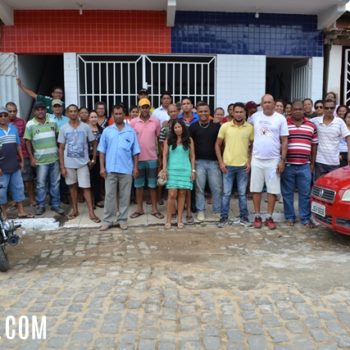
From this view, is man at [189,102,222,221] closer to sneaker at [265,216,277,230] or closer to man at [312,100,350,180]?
sneaker at [265,216,277,230]

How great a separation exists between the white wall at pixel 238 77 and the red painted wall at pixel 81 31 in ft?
4.93

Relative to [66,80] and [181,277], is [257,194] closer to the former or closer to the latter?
[181,277]

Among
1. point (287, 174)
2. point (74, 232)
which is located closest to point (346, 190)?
point (287, 174)

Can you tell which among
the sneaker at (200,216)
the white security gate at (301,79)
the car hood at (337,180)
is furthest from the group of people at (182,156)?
the white security gate at (301,79)

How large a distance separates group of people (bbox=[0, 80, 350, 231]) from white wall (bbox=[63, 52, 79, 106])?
1954 mm

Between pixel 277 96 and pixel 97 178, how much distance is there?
6183 mm

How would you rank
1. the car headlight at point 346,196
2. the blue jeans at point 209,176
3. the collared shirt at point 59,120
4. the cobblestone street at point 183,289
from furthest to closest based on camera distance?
1. the collared shirt at point 59,120
2. the blue jeans at point 209,176
3. the car headlight at point 346,196
4. the cobblestone street at point 183,289

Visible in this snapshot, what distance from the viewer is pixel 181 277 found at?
4.82m

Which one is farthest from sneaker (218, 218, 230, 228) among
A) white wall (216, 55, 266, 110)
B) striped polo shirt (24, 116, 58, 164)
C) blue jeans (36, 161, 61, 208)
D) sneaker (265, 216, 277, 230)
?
white wall (216, 55, 266, 110)

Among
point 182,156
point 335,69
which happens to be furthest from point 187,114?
point 335,69

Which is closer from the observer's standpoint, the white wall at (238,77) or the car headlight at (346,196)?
the car headlight at (346,196)

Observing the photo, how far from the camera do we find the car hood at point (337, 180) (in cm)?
584

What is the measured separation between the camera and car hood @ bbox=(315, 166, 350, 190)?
5843 mm

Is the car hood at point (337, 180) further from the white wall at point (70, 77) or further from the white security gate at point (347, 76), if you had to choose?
the white wall at point (70, 77)
